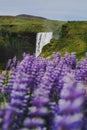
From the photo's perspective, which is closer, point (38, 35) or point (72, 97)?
point (72, 97)

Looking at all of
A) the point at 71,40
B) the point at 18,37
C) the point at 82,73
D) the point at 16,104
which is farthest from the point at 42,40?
the point at 16,104

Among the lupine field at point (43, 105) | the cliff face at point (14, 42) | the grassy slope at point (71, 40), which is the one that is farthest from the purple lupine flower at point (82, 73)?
the cliff face at point (14, 42)

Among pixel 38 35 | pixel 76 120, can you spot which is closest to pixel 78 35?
pixel 38 35

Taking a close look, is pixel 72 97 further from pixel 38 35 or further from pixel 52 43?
pixel 38 35

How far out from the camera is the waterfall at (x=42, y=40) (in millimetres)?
58469

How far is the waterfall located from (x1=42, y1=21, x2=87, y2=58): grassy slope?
3.11 meters

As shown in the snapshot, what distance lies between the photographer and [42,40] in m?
60.8

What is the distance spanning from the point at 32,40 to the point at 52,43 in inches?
644

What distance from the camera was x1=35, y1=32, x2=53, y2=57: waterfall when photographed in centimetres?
5847

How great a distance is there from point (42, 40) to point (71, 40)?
1015cm

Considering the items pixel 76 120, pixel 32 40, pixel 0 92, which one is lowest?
pixel 32 40

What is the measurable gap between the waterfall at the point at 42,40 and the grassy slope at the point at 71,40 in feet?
10.2

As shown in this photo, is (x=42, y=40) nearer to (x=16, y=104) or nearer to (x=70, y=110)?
(x=16, y=104)

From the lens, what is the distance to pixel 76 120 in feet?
14.0
